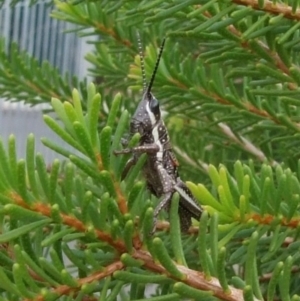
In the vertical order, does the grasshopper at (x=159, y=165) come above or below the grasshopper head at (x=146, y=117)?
below

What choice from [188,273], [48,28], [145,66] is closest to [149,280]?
[188,273]

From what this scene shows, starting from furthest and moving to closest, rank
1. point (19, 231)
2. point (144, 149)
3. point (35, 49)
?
point (35, 49) < point (144, 149) < point (19, 231)

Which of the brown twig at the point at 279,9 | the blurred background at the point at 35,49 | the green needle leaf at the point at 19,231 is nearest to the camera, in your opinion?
the green needle leaf at the point at 19,231

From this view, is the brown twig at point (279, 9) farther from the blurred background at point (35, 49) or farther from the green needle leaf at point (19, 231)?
the blurred background at point (35, 49)

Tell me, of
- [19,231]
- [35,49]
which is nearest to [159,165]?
[19,231]

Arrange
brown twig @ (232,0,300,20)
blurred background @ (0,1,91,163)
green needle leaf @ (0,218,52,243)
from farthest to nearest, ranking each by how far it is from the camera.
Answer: blurred background @ (0,1,91,163)
brown twig @ (232,0,300,20)
green needle leaf @ (0,218,52,243)

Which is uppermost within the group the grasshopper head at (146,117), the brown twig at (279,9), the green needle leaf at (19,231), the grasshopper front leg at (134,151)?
the brown twig at (279,9)

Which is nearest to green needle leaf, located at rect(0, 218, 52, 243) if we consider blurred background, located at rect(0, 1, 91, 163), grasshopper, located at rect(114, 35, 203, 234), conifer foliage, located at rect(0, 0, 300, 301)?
conifer foliage, located at rect(0, 0, 300, 301)

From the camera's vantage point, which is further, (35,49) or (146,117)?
(35,49)

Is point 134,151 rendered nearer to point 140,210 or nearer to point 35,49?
point 140,210

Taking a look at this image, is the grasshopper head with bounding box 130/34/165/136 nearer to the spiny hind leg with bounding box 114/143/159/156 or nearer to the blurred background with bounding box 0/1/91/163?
the spiny hind leg with bounding box 114/143/159/156

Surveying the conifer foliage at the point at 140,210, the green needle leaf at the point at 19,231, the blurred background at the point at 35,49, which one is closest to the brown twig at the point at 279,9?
the conifer foliage at the point at 140,210
